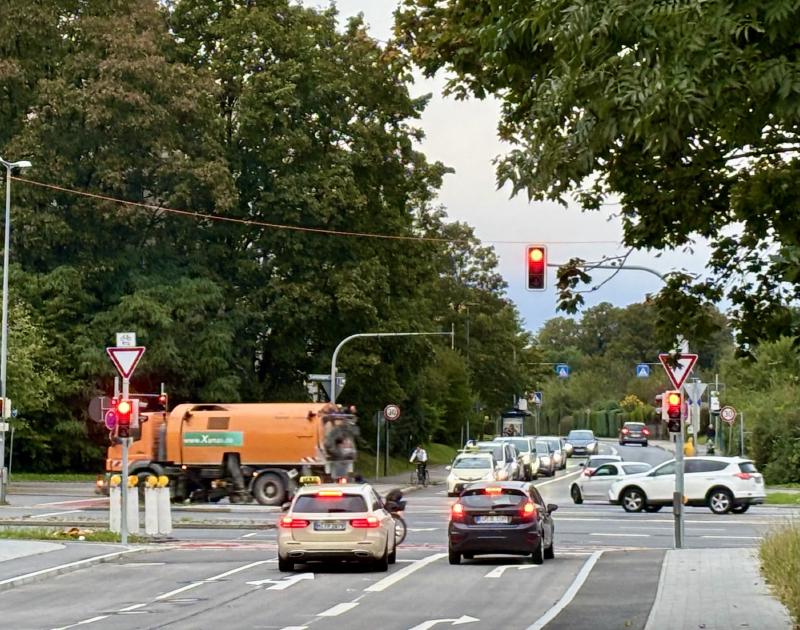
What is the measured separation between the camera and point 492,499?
1006 inches

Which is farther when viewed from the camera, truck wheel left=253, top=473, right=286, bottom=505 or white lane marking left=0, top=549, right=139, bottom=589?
truck wheel left=253, top=473, right=286, bottom=505

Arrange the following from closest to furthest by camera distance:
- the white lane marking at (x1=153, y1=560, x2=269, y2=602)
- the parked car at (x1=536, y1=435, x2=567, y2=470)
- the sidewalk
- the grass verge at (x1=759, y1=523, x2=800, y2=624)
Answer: the grass verge at (x1=759, y1=523, x2=800, y2=624)
the sidewalk
the white lane marking at (x1=153, y1=560, x2=269, y2=602)
the parked car at (x1=536, y1=435, x2=567, y2=470)

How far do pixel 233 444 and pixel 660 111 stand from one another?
36728 mm

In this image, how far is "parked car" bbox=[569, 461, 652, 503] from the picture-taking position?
1956 inches

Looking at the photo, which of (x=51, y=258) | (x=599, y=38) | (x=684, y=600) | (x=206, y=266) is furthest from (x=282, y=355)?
(x=599, y=38)

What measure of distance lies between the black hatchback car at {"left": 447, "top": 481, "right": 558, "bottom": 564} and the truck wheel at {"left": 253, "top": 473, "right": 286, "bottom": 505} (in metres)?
19.3

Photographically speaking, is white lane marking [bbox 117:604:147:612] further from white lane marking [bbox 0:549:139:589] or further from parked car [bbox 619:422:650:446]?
parked car [bbox 619:422:650:446]

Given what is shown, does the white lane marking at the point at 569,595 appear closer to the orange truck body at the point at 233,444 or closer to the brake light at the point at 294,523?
the brake light at the point at 294,523

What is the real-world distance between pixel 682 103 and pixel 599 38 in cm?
76

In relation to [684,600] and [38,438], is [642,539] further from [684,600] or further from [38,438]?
[38,438]

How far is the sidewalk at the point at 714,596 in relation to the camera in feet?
54.5

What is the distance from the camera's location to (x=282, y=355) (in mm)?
61562

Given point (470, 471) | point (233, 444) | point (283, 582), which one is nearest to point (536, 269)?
point (283, 582)

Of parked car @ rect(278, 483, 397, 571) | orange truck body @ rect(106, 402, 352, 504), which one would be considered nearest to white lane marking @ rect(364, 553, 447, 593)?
parked car @ rect(278, 483, 397, 571)
